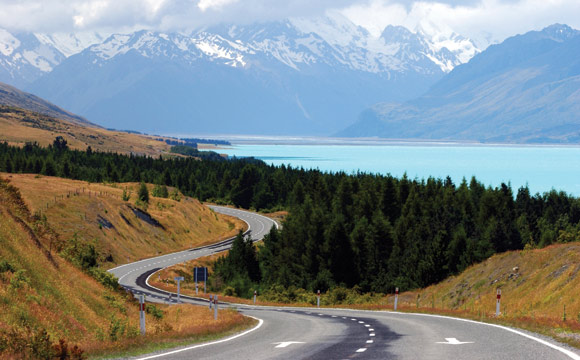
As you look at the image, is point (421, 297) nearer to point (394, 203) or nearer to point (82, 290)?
point (82, 290)

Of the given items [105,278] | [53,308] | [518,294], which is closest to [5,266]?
[53,308]

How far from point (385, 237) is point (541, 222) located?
27.0 metres

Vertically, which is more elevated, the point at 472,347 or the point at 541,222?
the point at 541,222

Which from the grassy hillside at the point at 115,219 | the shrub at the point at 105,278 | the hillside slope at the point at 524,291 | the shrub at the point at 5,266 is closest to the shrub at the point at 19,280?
the shrub at the point at 5,266

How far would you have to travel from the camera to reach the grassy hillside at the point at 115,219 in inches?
3757

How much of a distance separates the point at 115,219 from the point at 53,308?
84.5 metres

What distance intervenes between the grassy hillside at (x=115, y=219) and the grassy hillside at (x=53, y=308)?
49.0m

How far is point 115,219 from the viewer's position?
10644cm

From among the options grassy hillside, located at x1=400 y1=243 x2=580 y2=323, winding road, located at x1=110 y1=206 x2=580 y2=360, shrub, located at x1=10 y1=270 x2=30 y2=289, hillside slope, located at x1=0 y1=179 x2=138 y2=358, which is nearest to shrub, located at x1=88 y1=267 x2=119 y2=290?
hillside slope, located at x1=0 y1=179 x2=138 y2=358

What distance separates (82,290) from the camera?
29.2 meters

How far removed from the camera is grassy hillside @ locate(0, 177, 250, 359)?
61.5 ft

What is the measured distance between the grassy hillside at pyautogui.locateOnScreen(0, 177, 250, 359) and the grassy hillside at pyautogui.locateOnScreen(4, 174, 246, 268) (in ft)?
161

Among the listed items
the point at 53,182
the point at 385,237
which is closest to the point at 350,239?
the point at 385,237

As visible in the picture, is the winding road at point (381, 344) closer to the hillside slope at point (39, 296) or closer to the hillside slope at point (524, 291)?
the hillside slope at point (524, 291)
